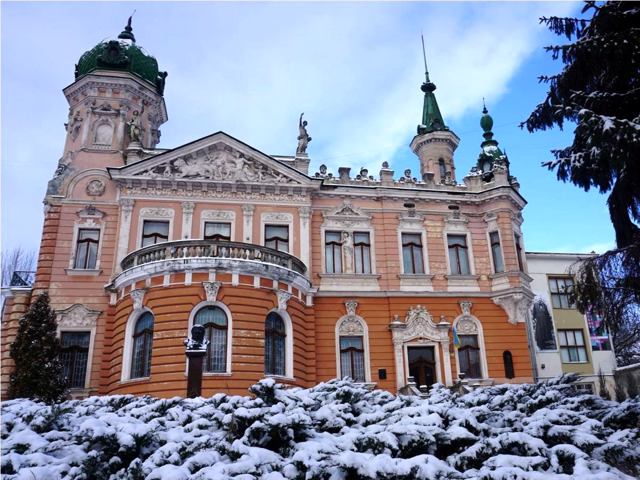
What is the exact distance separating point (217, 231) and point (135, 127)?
682cm

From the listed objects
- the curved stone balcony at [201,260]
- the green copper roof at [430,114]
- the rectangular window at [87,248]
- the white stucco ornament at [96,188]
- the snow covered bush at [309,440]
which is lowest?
the snow covered bush at [309,440]

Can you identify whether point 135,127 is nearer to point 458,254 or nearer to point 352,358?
point 352,358

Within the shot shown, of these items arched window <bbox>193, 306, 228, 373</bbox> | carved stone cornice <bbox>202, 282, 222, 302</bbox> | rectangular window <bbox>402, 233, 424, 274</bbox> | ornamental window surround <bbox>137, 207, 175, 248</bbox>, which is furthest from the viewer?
rectangular window <bbox>402, 233, 424, 274</bbox>

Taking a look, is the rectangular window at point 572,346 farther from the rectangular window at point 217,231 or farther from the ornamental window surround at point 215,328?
the ornamental window surround at point 215,328

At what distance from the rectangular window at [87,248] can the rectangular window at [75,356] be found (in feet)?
10.1

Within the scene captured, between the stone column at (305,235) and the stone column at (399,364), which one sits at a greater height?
the stone column at (305,235)

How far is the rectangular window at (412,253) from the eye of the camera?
2673 cm

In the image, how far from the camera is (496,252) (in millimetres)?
27500

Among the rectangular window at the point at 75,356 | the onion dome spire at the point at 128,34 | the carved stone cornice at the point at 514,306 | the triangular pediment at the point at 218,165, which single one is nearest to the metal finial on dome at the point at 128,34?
the onion dome spire at the point at 128,34

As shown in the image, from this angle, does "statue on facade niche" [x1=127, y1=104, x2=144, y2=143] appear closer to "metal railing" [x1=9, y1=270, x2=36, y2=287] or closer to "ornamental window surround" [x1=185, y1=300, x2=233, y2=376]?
"metal railing" [x1=9, y1=270, x2=36, y2=287]

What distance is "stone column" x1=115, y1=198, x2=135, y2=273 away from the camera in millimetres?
23766

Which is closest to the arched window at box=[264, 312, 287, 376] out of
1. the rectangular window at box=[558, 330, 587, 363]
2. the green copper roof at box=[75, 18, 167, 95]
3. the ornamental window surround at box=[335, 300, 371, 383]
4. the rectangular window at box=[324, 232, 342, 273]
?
the ornamental window surround at box=[335, 300, 371, 383]

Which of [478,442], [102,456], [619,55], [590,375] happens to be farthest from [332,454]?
[590,375]

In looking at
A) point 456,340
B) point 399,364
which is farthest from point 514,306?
point 399,364
